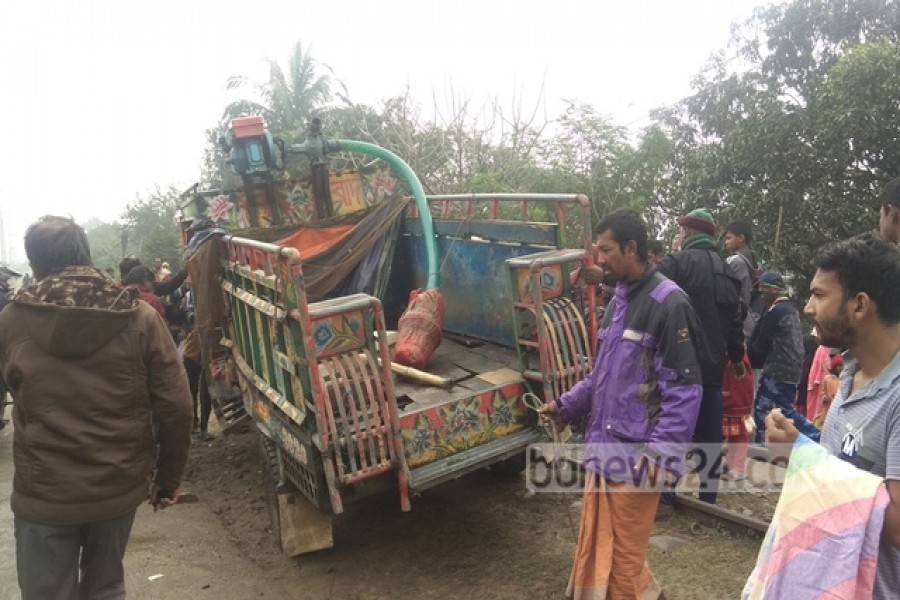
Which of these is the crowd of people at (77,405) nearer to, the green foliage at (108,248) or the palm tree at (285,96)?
the palm tree at (285,96)

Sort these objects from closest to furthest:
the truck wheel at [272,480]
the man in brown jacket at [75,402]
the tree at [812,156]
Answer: the man in brown jacket at [75,402] < the truck wheel at [272,480] < the tree at [812,156]

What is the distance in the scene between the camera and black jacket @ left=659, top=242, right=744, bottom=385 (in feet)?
13.3

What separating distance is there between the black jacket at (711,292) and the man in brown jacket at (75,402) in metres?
2.85

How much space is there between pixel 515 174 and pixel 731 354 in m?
8.22

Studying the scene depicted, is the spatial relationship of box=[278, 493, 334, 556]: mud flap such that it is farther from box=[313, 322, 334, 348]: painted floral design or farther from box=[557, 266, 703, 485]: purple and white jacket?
box=[557, 266, 703, 485]: purple and white jacket

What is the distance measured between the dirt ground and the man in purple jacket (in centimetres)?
84

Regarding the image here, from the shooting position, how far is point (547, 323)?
12.9 ft

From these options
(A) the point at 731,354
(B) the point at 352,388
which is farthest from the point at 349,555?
(A) the point at 731,354

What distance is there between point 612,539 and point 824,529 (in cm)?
134

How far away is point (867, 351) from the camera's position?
1611 mm

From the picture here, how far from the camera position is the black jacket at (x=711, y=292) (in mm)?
4043

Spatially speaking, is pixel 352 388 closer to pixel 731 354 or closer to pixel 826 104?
pixel 731 354

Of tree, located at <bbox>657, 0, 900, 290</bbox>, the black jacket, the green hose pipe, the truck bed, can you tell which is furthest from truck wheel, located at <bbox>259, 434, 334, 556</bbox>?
tree, located at <bbox>657, 0, 900, 290</bbox>

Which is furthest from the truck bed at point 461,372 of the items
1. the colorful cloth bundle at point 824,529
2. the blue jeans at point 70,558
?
the colorful cloth bundle at point 824,529
